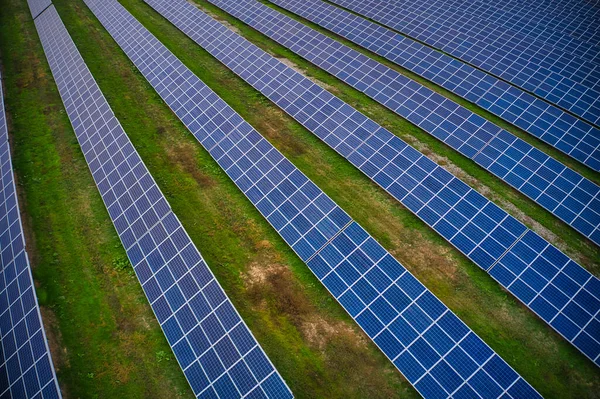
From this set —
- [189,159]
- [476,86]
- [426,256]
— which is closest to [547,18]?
[476,86]

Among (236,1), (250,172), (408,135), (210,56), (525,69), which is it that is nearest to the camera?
(250,172)

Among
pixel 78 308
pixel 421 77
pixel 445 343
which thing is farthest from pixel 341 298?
pixel 421 77

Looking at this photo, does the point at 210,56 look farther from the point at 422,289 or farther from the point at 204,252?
the point at 422,289

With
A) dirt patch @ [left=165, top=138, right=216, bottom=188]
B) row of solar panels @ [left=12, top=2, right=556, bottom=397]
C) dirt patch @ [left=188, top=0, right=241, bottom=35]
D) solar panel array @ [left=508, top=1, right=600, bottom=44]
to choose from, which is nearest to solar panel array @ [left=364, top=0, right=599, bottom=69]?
solar panel array @ [left=508, top=1, right=600, bottom=44]

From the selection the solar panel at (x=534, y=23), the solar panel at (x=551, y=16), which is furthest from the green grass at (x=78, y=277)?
the solar panel at (x=551, y=16)

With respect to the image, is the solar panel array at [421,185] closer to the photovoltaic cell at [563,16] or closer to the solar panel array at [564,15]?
the photovoltaic cell at [563,16]

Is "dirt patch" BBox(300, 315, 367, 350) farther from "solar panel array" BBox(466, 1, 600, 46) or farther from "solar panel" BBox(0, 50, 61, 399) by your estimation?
"solar panel array" BBox(466, 1, 600, 46)
